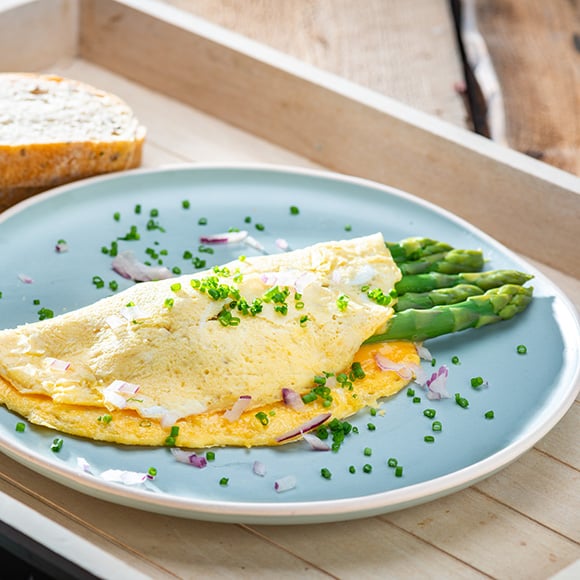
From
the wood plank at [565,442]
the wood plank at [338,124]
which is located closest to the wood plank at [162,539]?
the wood plank at [565,442]

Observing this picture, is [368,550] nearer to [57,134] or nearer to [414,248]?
[414,248]

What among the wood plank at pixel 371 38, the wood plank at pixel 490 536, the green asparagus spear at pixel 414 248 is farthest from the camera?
the wood plank at pixel 371 38

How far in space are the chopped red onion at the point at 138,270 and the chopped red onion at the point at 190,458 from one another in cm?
84

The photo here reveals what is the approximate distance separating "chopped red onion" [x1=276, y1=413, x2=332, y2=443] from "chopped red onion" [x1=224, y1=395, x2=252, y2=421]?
5.2 inches

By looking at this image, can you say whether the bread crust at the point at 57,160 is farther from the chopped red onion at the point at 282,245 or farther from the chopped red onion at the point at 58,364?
the chopped red onion at the point at 58,364

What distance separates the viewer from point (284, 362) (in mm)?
2885

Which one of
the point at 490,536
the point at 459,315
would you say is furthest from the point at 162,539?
the point at 459,315

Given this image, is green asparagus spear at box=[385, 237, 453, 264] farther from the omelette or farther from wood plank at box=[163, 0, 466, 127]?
wood plank at box=[163, 0, 466, 127]

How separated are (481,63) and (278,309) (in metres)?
3.23

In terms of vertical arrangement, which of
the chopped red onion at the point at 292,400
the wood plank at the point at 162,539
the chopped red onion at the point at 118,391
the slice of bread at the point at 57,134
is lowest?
the wood plank at the point at 162,539

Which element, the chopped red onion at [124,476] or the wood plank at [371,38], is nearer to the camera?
the chopped red onion at [124,476]

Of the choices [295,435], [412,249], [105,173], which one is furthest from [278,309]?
[105,173]

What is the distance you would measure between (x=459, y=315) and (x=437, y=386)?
313 mm

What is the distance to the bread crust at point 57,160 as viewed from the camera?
3.64 metres
